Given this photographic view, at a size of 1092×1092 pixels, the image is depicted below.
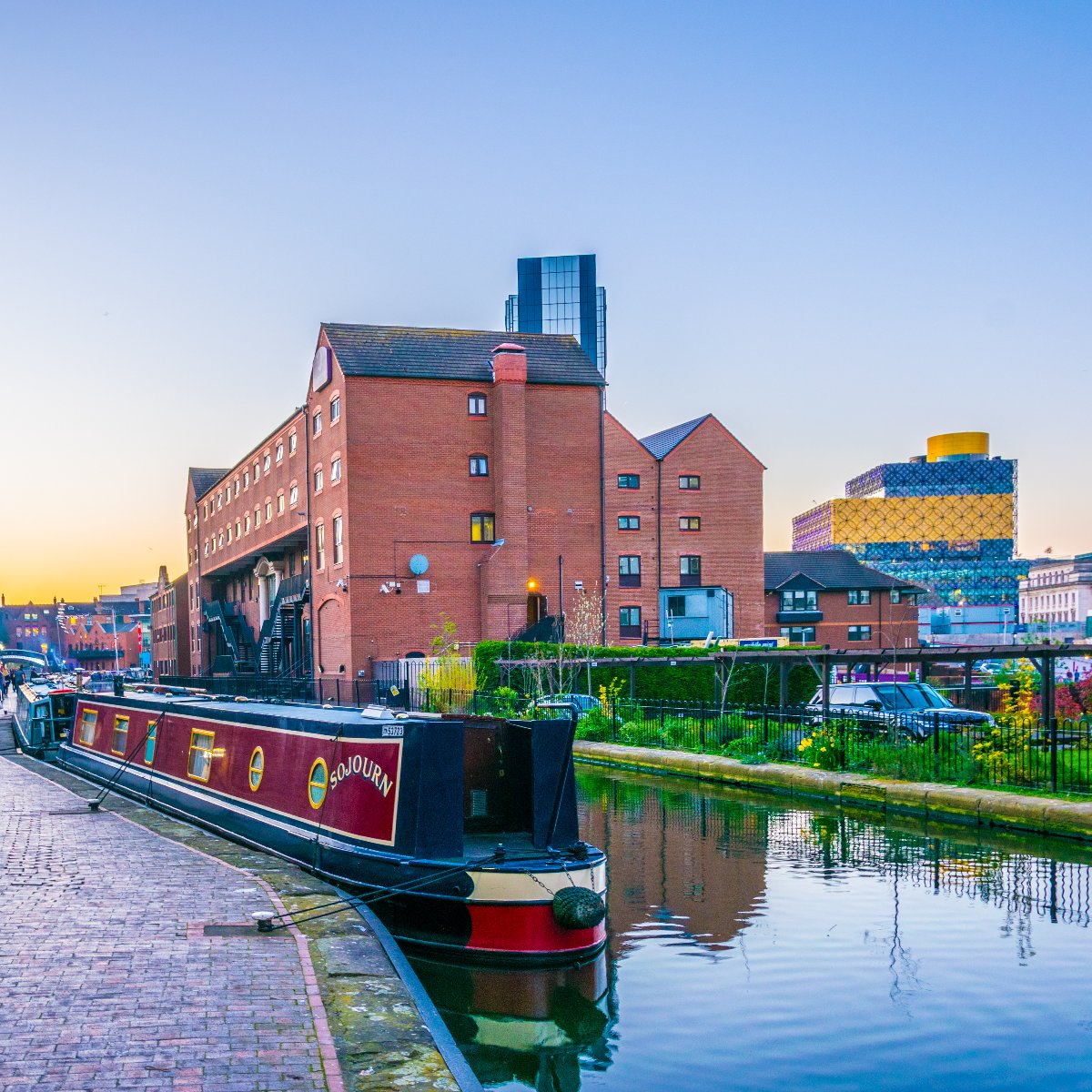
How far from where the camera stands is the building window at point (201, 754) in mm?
14324

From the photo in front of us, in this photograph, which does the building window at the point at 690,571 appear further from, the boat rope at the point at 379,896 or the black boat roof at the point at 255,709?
the boat rope at the point at 379,896

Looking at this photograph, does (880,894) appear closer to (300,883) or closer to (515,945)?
(515,945)

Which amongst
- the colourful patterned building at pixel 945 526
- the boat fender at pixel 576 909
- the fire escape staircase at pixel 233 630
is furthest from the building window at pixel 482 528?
the colourful patterned building at pixel 945 526

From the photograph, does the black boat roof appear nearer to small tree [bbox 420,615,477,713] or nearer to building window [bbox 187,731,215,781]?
building window [bbox 187,731,215,781]

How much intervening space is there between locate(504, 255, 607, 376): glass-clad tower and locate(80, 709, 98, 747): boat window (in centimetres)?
10557

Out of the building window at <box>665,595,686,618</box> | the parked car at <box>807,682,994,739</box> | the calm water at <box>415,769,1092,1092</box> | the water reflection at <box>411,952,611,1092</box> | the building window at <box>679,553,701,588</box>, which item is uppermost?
the building window at <box>679,553,701,588</box>

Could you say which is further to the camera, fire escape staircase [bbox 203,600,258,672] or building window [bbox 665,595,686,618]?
fire escape staircase [bbox 203,600,258,672]

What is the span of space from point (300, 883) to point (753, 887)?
191 inches

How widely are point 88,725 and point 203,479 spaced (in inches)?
2056

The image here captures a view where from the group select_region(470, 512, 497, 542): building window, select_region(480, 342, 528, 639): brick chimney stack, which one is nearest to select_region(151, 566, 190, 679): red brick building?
select_region(470, 512, 497, 542): building window

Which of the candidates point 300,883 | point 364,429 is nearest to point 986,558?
point 364,429

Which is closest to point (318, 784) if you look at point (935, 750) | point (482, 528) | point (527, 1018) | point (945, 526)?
point (527, 1018)

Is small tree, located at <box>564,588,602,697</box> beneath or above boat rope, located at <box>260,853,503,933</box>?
above

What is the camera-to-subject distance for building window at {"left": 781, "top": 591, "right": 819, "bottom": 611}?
2515 inches
